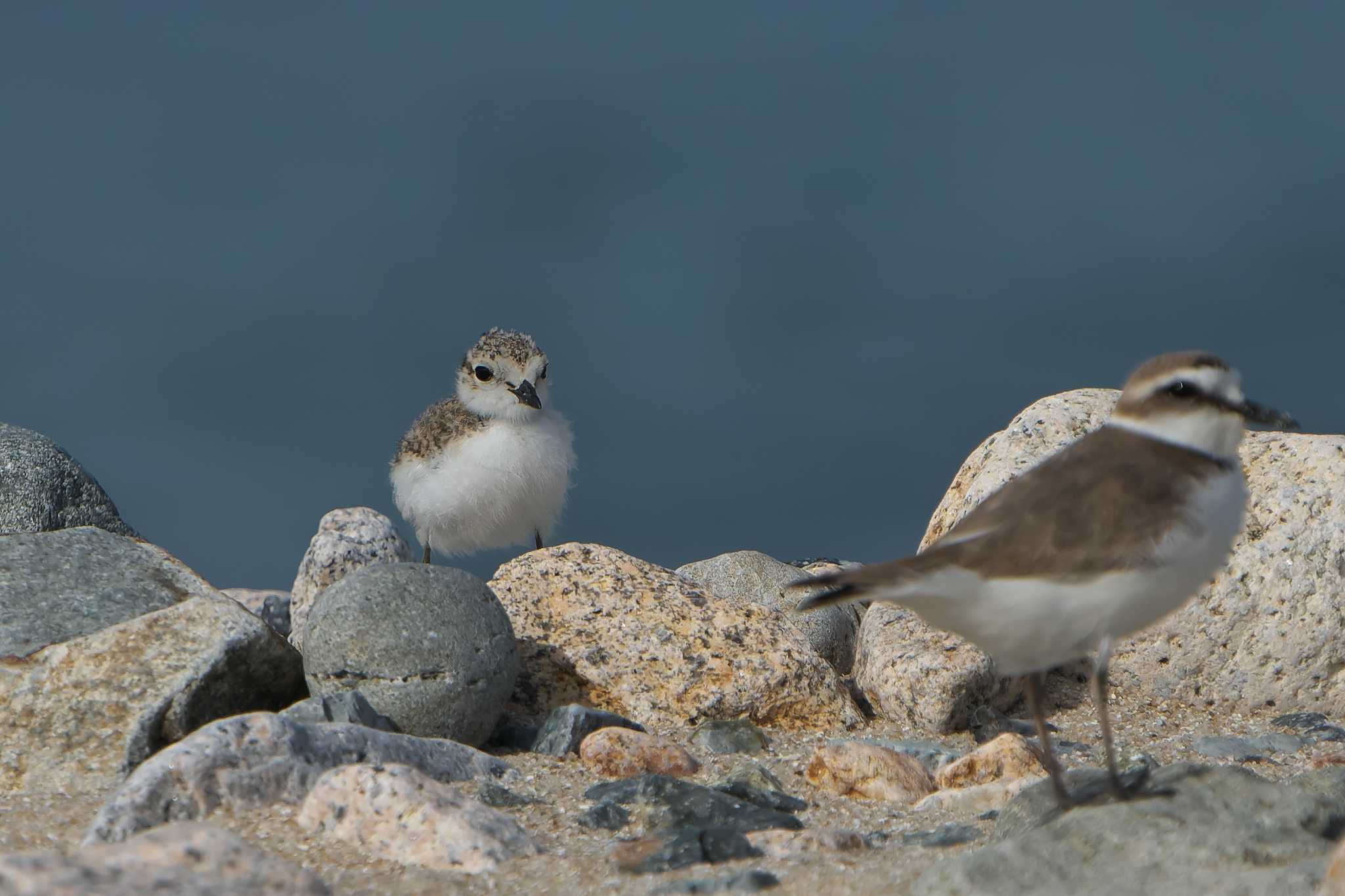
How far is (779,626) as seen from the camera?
859 cm

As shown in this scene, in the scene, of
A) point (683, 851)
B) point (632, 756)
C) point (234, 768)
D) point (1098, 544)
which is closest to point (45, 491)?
point (234, 768)

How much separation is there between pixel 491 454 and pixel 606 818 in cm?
466

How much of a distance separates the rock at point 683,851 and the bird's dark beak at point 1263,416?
8.15 ft

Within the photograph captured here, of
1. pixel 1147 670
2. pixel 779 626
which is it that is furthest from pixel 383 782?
pixel 1147 670

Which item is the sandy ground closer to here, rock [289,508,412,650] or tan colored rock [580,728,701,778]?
tan colored rock [580,728,701,778]

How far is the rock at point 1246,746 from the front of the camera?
7.53 m

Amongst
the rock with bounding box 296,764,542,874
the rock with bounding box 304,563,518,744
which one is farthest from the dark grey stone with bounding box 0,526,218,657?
the rock with bounding box 296,764,542,874

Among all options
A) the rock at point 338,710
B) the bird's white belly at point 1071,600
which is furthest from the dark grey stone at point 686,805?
the bird's white belly at point 1071,600

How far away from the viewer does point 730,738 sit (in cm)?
755

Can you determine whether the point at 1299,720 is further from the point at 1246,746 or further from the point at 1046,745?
the point at 1046,745

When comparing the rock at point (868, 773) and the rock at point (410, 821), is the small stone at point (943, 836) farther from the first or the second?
the rock at point (410, 821)

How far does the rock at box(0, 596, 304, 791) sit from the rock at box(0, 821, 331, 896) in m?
2.65

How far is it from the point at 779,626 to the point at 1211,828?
13.5 ft

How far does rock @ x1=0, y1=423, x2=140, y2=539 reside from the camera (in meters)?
11.3
